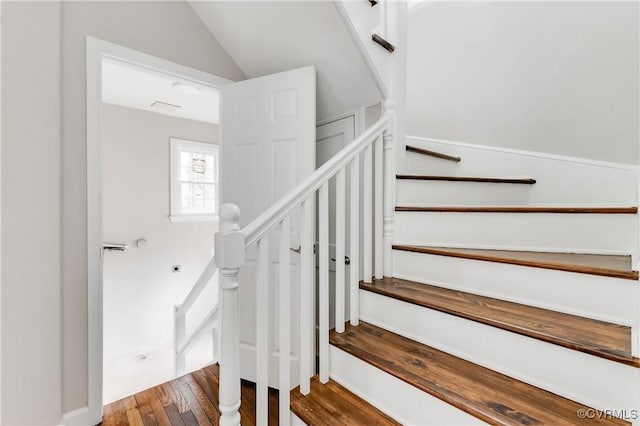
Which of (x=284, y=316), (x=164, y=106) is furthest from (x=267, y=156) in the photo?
(x=164, y=106)

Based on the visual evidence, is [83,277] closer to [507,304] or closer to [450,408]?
[450,408]

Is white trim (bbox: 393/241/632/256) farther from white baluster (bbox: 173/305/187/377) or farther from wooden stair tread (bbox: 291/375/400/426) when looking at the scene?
white baluster (bbox: 173/305/187/377)

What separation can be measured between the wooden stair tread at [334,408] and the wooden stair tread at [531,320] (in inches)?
17.0

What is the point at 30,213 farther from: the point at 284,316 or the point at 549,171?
the point at 549,171

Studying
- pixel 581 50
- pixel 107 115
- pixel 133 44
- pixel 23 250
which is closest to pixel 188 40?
pixel 133 44

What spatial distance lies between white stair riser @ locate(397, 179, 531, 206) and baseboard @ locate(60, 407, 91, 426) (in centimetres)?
203

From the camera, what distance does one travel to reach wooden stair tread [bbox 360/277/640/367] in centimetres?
85

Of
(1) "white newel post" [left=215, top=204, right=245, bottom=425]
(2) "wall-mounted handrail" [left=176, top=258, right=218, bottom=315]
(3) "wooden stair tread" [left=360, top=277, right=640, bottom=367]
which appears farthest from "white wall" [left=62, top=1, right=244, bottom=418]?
(3) "wooden stair tread" [left=360, top=277, right=640, bottom=367]

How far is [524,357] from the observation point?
965 millimetres

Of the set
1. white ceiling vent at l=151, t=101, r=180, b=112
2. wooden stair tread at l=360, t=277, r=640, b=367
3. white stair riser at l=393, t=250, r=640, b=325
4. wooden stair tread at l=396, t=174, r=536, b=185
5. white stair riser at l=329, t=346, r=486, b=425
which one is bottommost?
white stair riser at l=329, t=346, r=486, b=425

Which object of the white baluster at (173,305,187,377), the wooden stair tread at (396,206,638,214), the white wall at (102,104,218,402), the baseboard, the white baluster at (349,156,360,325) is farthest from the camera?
the white wall at (102,104,218,402)

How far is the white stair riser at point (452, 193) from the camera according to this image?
173 cm

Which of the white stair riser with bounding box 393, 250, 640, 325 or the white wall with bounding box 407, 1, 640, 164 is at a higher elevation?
the white wall with bounding box 407, 1, 640, 164

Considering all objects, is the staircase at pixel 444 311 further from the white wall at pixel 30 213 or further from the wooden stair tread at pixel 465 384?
the white wall at pixel 30 213
